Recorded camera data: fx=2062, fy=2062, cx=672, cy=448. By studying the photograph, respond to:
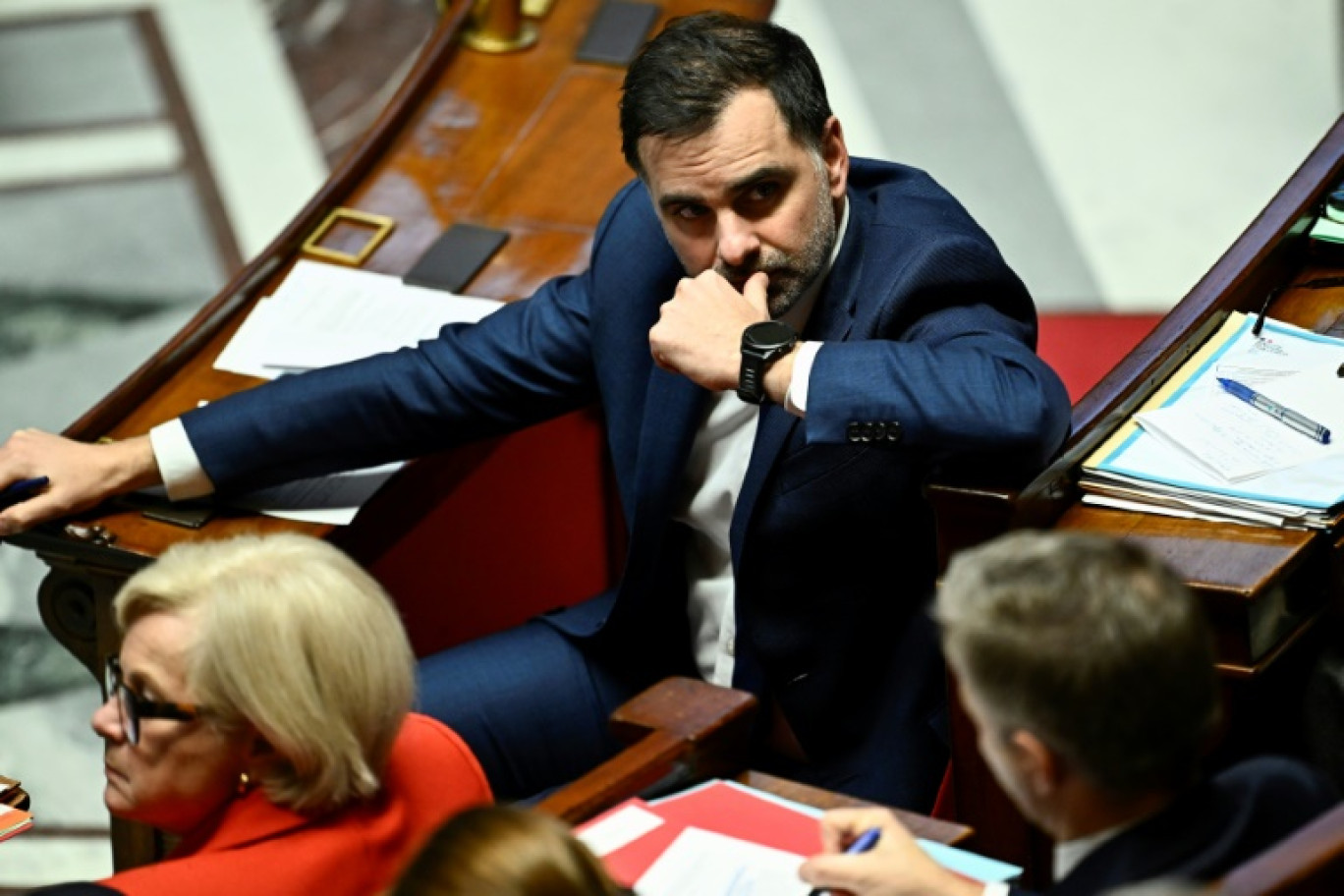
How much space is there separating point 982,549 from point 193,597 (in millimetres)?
753

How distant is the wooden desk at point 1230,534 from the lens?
2238mm

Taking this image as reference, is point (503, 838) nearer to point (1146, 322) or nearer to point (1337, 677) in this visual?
point (1337, 677)

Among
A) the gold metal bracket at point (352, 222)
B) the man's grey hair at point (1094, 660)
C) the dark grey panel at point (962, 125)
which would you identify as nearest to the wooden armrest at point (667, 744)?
the man's grey hair at point (1094, 660)

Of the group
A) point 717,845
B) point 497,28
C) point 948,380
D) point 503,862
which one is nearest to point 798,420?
point 948,380

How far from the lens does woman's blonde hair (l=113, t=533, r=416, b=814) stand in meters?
1.85

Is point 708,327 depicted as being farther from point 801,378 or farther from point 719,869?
point 719,869

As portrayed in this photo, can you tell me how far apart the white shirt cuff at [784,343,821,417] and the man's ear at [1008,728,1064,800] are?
79cm

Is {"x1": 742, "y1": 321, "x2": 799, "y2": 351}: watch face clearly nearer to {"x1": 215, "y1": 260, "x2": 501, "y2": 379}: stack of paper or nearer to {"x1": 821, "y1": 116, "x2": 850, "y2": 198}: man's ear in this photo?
{"x1": 821, "y1": 116, "x2": 850, "y2": 198}: man's ear

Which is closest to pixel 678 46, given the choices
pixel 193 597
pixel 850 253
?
pixel 850 253

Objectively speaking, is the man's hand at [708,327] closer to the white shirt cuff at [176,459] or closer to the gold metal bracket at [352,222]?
the white shirt cuff at [176,459]

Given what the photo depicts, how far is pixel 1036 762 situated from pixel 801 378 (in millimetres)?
823

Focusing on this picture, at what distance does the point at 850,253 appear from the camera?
8.50 feet

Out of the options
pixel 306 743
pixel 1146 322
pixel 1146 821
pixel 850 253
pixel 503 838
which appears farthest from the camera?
pixel 1146 322

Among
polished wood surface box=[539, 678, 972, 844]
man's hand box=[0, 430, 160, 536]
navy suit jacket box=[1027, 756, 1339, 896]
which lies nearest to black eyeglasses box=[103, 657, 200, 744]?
polished wood surface box=[539, 678, 972, 844]
